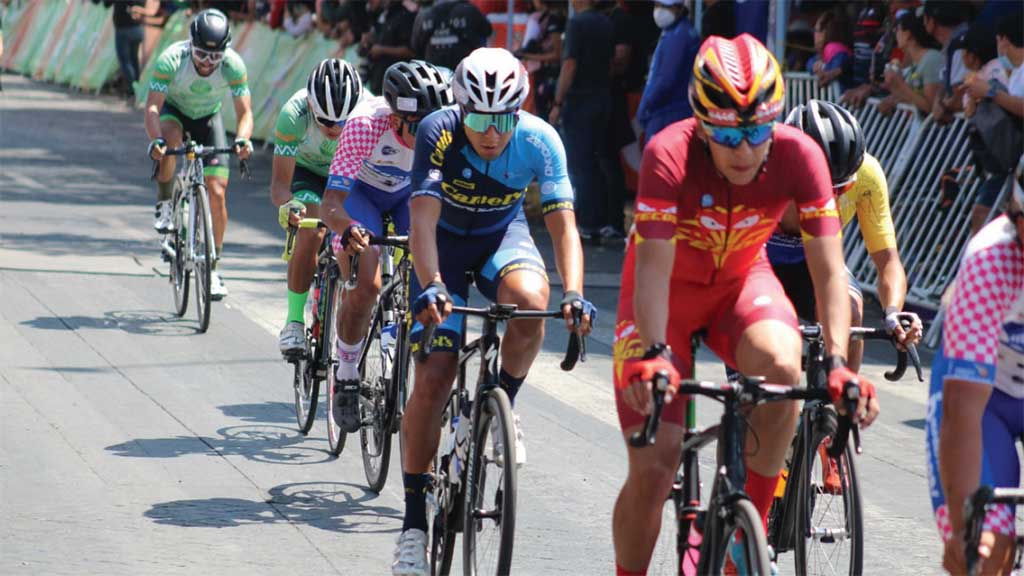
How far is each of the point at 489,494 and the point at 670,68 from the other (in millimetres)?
8766

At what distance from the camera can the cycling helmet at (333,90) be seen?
8.80 metres

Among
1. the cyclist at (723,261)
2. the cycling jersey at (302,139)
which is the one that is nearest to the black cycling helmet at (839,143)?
the cyclist at (723,261)

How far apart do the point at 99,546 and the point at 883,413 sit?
192 inches

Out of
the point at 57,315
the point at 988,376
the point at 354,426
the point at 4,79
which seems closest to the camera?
the point at 988,376

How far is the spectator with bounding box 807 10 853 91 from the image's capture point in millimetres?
13484

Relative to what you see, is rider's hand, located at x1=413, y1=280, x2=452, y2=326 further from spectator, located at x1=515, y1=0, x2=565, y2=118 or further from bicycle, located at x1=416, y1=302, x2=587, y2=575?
spectator, located at x1=515, y1=0, x2=565, y2=118

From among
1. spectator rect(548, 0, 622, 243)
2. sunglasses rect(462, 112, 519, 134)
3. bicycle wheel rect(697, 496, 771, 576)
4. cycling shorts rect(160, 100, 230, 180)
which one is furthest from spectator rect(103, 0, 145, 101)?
bicycle wheel rect(697, 496, 771, 576)

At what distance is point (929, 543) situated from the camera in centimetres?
712

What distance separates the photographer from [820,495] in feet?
19.4

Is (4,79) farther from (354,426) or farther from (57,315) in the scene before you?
(354,426)

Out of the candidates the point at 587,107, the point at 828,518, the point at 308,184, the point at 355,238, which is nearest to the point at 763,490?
the point at 828,518

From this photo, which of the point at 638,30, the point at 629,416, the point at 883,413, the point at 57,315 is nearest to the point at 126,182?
the point at 638,30

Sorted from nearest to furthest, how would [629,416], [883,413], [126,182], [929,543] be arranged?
1. [629,416]
2. [929,543]
3. [883,413]
4. [126,182]

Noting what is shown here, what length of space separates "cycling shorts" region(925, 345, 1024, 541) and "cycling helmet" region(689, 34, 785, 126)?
0.89 m
